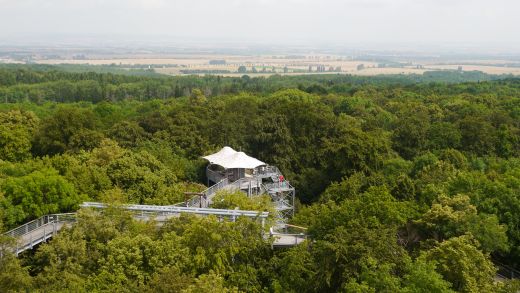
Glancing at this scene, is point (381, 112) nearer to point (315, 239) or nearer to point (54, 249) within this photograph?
point (315, 239)

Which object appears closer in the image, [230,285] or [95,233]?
[230,285]

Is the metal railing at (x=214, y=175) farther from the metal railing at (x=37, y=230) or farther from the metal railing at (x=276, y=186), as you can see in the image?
the metal railing at (x=37, y=230)

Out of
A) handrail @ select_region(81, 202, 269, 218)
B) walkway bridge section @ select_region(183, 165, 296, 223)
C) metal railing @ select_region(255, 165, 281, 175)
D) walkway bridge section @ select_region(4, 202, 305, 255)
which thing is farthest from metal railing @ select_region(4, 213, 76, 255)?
metal railing @ select_region(255, 165, 281, 175)

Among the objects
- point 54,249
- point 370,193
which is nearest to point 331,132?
point 370,193

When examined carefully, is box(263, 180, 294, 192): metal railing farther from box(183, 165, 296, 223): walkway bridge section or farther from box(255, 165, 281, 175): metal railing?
box(255, 165, 281, 175): metal railing

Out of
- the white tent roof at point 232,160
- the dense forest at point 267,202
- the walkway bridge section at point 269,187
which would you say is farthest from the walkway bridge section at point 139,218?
the white tent roof at point 232,160

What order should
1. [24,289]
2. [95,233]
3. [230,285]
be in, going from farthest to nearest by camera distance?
[95,233] → [230,285] → [24,289]

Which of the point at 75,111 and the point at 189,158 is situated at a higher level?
the point at 75,111

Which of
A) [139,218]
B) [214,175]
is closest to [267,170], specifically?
[214,175]
